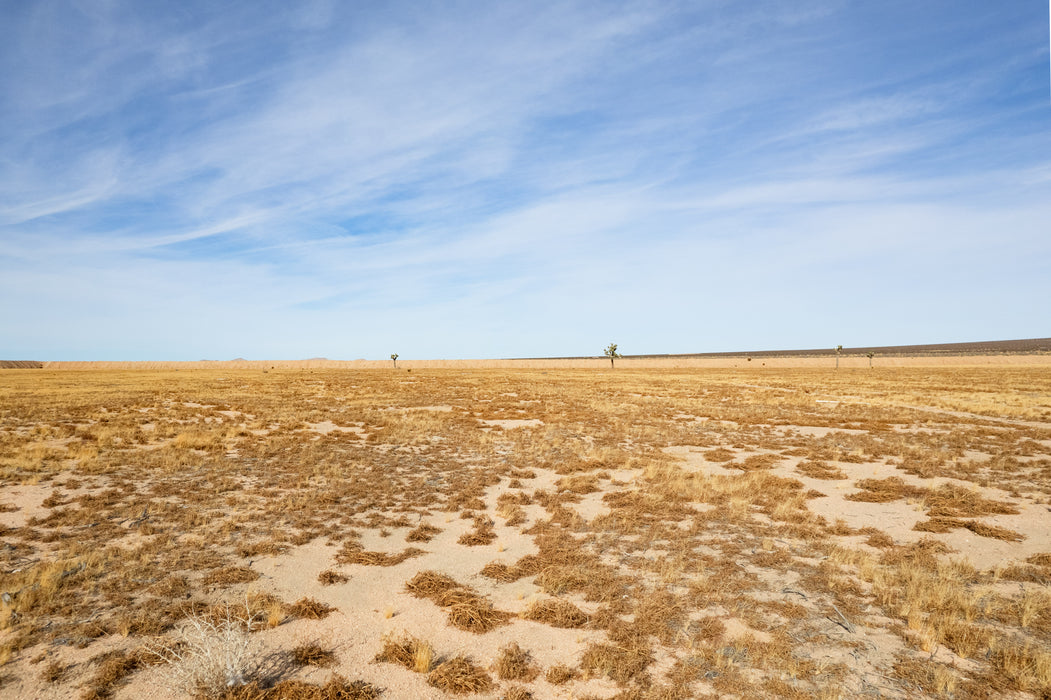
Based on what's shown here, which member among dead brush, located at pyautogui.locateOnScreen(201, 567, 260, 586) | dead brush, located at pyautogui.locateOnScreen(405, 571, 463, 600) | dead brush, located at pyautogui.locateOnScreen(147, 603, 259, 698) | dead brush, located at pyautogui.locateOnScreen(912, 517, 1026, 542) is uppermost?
dead brush, located at pyautogui.locateOnScreen(147, 603, 259, 698)

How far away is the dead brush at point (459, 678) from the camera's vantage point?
6414 mm

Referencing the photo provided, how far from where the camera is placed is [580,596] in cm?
897

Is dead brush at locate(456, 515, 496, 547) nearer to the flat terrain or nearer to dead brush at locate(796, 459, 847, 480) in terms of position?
the flat terrain

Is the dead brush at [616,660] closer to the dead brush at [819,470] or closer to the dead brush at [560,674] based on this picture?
the dead brush at [560,674]

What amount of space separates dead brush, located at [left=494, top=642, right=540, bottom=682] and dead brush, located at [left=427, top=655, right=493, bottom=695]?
201 millimetres

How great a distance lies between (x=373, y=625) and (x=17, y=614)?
5.31m

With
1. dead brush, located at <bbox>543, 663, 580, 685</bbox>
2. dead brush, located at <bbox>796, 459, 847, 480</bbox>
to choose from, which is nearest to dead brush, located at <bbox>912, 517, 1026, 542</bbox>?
dead brush, located at <bbox>796, 459, 847, 480</bbox>

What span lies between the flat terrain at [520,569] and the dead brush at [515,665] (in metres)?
0.04

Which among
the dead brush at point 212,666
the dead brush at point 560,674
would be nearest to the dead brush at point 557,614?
the dead brush at point 560,674

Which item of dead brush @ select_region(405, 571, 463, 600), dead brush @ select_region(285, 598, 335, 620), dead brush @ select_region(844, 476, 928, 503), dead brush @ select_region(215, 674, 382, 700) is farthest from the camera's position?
dead brush @ select_region(844, 476, 928, 503)

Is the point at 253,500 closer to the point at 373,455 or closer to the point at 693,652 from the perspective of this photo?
the point at 373,455

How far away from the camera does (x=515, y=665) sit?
6832mm

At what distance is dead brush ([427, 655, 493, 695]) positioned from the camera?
6.41m

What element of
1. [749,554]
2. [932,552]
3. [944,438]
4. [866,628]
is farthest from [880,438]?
[866,628]
